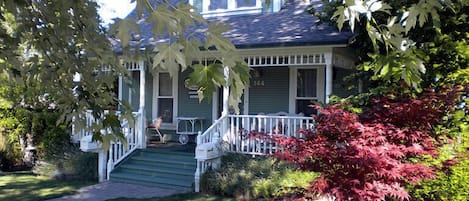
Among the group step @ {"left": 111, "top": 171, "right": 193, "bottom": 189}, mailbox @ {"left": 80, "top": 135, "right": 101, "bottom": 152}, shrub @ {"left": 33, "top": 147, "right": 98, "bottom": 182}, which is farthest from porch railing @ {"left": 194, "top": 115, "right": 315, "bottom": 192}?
shrub @ {"left": 33, "top": 147, "right": 98, "bottom": 182}

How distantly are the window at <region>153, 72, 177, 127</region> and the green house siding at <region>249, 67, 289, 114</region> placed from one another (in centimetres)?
274

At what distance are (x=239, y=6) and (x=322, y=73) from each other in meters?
3.34

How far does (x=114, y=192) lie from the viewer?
9.17 metres

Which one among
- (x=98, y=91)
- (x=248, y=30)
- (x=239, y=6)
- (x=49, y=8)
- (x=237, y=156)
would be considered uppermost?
(x=239, y=6)

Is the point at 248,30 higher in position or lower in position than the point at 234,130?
higher

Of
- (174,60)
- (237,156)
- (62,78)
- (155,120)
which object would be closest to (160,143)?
(155,120)

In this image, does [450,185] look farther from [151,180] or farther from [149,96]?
[149,96]

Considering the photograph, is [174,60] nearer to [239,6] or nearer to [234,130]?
[234,130]

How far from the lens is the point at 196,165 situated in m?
10.0

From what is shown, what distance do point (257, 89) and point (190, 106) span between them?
227 centimetres

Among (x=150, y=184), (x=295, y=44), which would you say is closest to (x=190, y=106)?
(x=150, y=184)

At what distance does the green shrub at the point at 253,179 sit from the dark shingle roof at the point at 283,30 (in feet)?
8.75

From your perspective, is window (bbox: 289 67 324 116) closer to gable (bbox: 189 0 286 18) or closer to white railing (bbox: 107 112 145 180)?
gable (bbox: 189 0 286 18)

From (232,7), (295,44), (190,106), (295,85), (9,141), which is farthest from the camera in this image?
(190,106)
